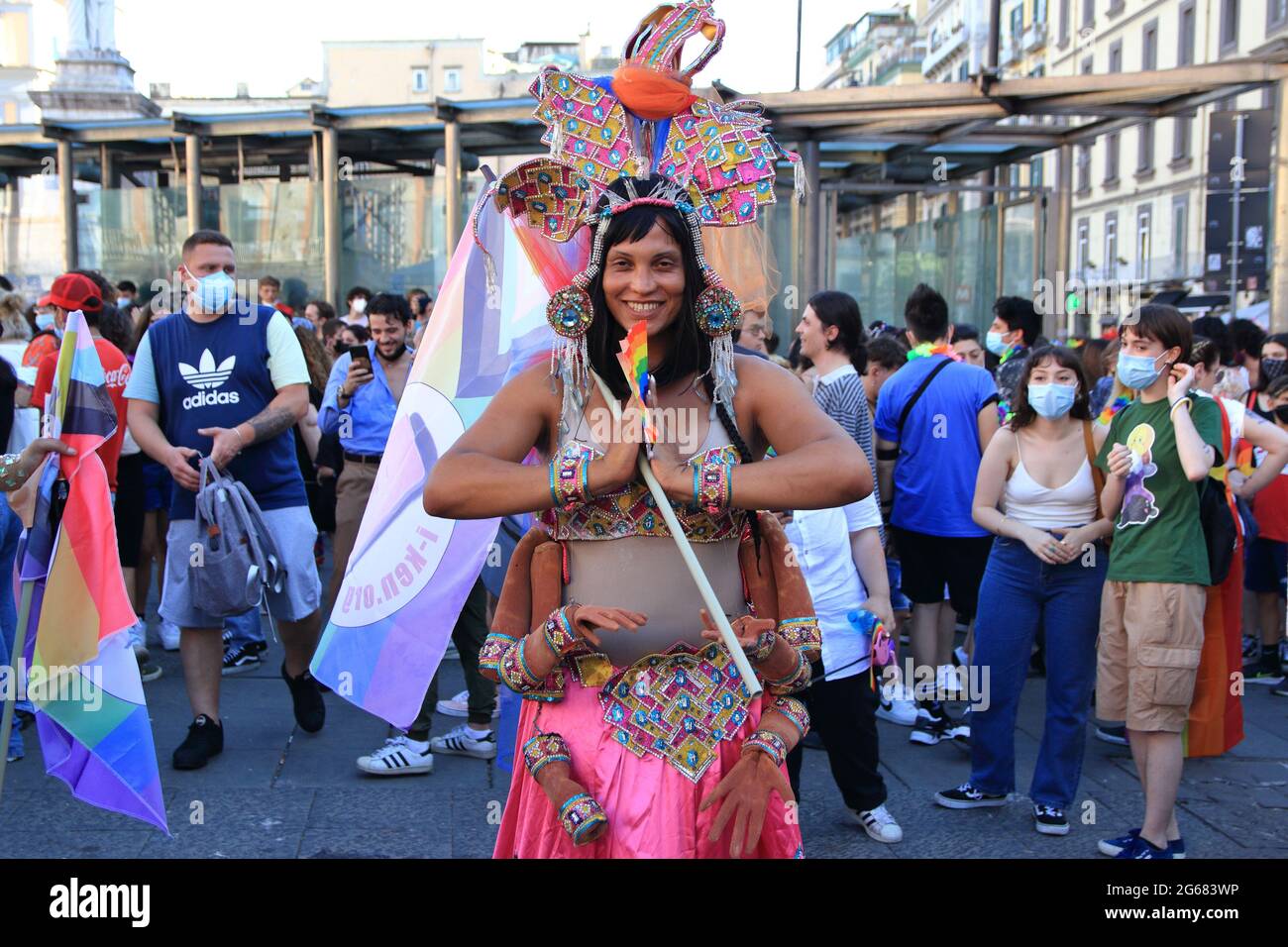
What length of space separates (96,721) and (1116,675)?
3438 millimetres

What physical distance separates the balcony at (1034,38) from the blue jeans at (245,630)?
152 ft

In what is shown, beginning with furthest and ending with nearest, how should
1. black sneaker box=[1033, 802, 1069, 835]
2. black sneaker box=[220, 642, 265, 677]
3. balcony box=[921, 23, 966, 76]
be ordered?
balcony box=[921, 23, 966, 76] < black sneaker box=[220, 642, 265, 677] < black sneaker box=[1033, 802, 1069, 835]

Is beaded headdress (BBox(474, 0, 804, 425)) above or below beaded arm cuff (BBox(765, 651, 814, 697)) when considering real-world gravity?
above

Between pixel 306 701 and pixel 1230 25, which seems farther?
pixel 1230 25

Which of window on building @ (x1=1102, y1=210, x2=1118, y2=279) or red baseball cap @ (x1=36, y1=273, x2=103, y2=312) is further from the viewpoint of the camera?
A: window on building @ (x1=1102, y1=210, x2=1118, y2=279)

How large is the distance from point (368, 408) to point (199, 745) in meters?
1.81

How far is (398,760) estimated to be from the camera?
16.5 feet

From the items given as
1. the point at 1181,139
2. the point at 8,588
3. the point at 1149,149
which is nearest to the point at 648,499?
the point at 8,588

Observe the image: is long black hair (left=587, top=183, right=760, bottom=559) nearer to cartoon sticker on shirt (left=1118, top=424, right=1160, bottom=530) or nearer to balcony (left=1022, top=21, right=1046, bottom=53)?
cartoon sticker on shirt (left=1118, top=424, right=1160, bottom=530)

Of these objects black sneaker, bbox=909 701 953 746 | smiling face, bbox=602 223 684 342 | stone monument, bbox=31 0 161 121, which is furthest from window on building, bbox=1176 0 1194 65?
smiling face, bbox=602 223 684 342

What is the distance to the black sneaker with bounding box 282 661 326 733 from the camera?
18.0ft

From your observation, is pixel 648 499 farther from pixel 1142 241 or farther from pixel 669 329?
pixel 1142 241

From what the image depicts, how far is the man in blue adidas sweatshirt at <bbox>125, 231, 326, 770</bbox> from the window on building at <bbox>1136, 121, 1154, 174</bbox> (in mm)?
39594

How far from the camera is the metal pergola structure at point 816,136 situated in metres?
10.1
